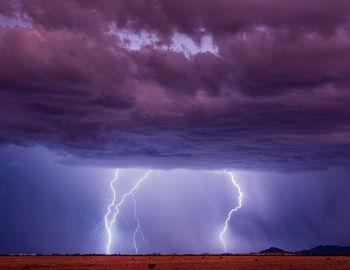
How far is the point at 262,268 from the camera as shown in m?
41.2

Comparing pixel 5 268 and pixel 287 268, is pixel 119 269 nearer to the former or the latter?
pixel 5 268

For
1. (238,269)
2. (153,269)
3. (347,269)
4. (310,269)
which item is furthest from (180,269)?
(347,269)

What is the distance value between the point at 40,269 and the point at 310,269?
72.8 ft

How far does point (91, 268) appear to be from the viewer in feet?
132

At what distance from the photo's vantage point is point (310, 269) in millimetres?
40000

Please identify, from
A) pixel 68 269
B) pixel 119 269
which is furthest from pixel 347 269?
pixel 68 269

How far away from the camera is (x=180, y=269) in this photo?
128ft

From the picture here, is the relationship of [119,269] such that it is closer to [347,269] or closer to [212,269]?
[212,269]

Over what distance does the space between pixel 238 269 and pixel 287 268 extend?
434 cm

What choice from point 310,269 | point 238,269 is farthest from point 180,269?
point 310,269

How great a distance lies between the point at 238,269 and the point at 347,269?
29.2ft

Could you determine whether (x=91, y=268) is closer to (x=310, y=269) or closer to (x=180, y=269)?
(x=180, y=269)

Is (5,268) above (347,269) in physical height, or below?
above

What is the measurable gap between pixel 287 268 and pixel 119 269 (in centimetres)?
1409
